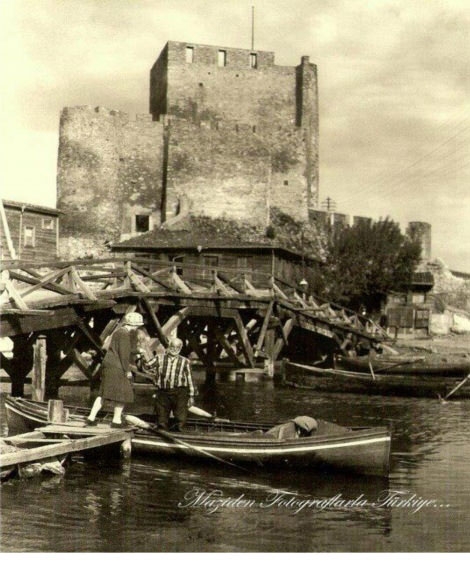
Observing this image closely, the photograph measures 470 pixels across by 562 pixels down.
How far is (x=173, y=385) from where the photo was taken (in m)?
12.8

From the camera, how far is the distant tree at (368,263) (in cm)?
4353

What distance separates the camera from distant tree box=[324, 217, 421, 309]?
143 feet

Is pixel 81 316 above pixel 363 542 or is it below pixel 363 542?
above

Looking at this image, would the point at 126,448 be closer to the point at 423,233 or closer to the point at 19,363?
the point at 19,363

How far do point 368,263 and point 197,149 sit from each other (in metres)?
17.0

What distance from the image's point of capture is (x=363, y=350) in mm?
32750

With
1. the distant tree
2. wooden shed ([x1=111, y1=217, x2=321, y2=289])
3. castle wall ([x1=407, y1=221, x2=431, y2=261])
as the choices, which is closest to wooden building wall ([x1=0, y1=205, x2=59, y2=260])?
wooden shed ([x1=111, y1=217, x2=321, y2=289])

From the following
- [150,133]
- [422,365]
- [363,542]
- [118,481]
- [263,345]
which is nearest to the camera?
[363,542]

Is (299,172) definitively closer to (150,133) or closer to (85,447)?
(150,133)

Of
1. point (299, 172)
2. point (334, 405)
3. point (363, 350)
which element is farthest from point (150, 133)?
point (334, 405)

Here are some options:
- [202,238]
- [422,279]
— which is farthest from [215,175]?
[422,279]

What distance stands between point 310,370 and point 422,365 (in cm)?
366

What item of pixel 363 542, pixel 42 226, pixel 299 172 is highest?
pixel 299 172

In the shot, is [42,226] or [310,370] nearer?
[310,370]
